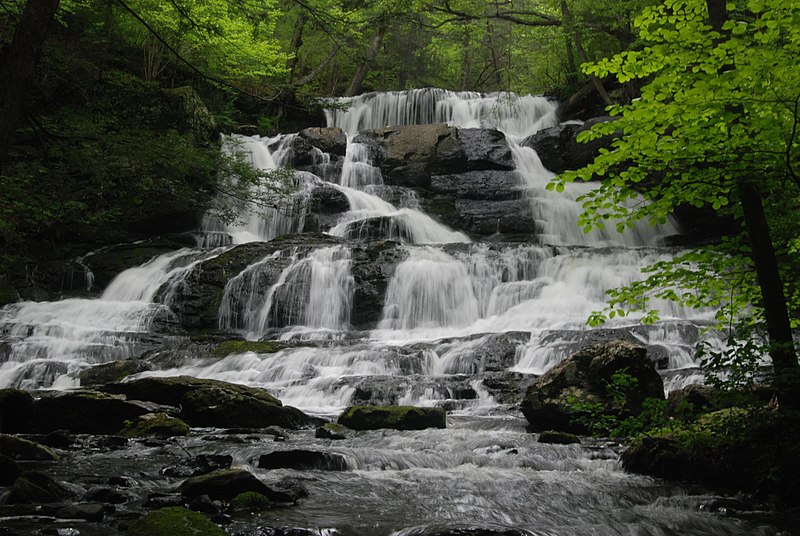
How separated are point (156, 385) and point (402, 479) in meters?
5.14

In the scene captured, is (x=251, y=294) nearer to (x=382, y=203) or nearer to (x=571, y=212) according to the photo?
(x=382, y=203)

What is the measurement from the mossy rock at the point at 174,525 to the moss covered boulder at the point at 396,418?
4549 millimetres

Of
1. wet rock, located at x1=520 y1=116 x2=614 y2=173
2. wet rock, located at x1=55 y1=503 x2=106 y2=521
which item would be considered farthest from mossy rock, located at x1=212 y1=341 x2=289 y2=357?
wet rock, located at x1=520 y1=116 x2=614 y2=173

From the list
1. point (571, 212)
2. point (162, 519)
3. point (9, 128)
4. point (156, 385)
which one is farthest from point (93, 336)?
point (571, 212)

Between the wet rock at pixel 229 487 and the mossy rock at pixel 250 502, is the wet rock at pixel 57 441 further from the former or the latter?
the mossy rock at pixel 250 502

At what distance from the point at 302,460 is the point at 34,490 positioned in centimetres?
258

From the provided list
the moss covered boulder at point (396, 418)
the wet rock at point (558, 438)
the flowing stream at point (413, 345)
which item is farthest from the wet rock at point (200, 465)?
the wet rock at point (558, 438)

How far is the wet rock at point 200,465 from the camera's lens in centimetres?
621

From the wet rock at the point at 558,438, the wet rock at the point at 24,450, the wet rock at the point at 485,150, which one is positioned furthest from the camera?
the wet rock at the point at 485,150

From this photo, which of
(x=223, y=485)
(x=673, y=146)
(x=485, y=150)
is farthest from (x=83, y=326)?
(x=485, y=150)

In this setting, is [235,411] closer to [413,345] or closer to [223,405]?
[223,405]

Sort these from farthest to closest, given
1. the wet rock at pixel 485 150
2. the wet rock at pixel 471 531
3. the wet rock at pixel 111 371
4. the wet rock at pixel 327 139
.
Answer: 1. the wet rock at pixel 327 139
2. the wet rock at pixel 485 150
3. the wet rock at pixel 111 371
4. the wet rock at pixel 471 531

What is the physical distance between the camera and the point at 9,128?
17.2 ft

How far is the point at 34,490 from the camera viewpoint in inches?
198
